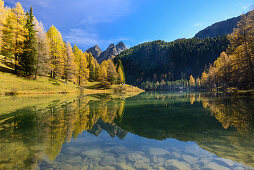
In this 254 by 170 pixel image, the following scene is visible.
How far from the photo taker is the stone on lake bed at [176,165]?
11.6 ft

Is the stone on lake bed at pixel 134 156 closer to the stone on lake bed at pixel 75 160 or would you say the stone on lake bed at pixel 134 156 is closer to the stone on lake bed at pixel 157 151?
the stone on lake bed at pixel 157 151

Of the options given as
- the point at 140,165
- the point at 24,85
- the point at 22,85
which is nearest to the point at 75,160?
the point at 140,165

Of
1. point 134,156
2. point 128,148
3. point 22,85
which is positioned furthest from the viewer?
point 22,85

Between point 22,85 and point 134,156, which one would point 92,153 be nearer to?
point 134,156

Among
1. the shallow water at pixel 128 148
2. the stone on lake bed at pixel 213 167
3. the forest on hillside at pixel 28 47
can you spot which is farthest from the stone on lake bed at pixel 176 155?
the forest on hillside at pixel 28 47

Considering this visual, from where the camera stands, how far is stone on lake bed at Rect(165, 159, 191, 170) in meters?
3.55

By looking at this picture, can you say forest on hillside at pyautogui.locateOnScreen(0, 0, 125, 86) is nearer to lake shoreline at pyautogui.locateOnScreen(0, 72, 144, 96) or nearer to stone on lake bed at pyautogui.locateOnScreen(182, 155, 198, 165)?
lake shoreline at pyautogui.locateOnScreen(0, 72, 144, 96)

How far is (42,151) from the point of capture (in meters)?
4.41

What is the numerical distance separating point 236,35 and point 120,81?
175 ft

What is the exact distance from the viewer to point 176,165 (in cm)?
365

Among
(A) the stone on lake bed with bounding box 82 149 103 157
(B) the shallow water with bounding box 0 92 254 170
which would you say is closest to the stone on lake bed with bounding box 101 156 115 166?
(B) the shallow water with bounding box 0 92 254 170

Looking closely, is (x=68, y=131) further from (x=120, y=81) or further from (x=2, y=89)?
(x=120, y=81)

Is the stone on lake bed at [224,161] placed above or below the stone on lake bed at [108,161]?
above

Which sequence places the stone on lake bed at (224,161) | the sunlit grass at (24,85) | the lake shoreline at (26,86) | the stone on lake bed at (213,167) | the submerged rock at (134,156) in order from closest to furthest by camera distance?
the stone on lake bed at (213,167)
the stone on lake bed at (224,161)
the submerged rock at (134,156)
the lake shoreline at (26,86)
the sunlit grass at (24,85)
